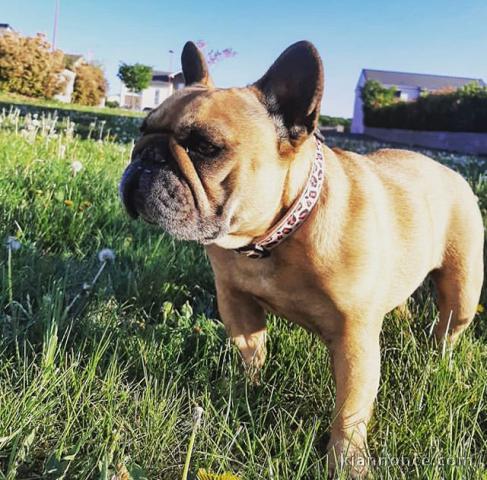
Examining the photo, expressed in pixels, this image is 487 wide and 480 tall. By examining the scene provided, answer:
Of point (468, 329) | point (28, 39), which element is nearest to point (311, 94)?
point (468, 329)

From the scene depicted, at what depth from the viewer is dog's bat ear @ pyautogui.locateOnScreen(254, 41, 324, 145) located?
70.9 inches

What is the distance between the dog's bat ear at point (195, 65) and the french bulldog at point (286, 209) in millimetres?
374

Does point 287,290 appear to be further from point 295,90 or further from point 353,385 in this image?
point 295,90

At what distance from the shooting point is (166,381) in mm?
1900

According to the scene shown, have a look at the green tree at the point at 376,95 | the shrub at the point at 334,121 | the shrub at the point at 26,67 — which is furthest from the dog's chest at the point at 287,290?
the shrub at the point at 334,121

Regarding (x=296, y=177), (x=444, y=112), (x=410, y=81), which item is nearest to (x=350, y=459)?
(x=296, y=177)

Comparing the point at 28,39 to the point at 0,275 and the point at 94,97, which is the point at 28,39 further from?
the point at 0,275

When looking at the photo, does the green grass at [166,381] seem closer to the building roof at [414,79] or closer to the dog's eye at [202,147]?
the dog's eye at [202,147]

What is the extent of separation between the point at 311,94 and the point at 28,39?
28163mm

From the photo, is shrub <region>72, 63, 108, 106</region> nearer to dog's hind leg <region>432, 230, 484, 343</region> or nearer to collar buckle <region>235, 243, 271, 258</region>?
dog's hind leg <region>432, 230, 484, 343</region>

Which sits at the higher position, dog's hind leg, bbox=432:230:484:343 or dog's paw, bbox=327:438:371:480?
dog's hind leg, bbox=432:230:484:343

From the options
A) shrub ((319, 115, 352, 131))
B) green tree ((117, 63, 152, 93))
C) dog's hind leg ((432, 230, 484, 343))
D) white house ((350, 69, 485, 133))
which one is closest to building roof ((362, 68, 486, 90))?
white house ((350, 69, 485, 133))

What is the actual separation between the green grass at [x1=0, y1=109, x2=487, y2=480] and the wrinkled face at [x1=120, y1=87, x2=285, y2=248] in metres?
0.47

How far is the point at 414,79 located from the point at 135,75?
2600cm
